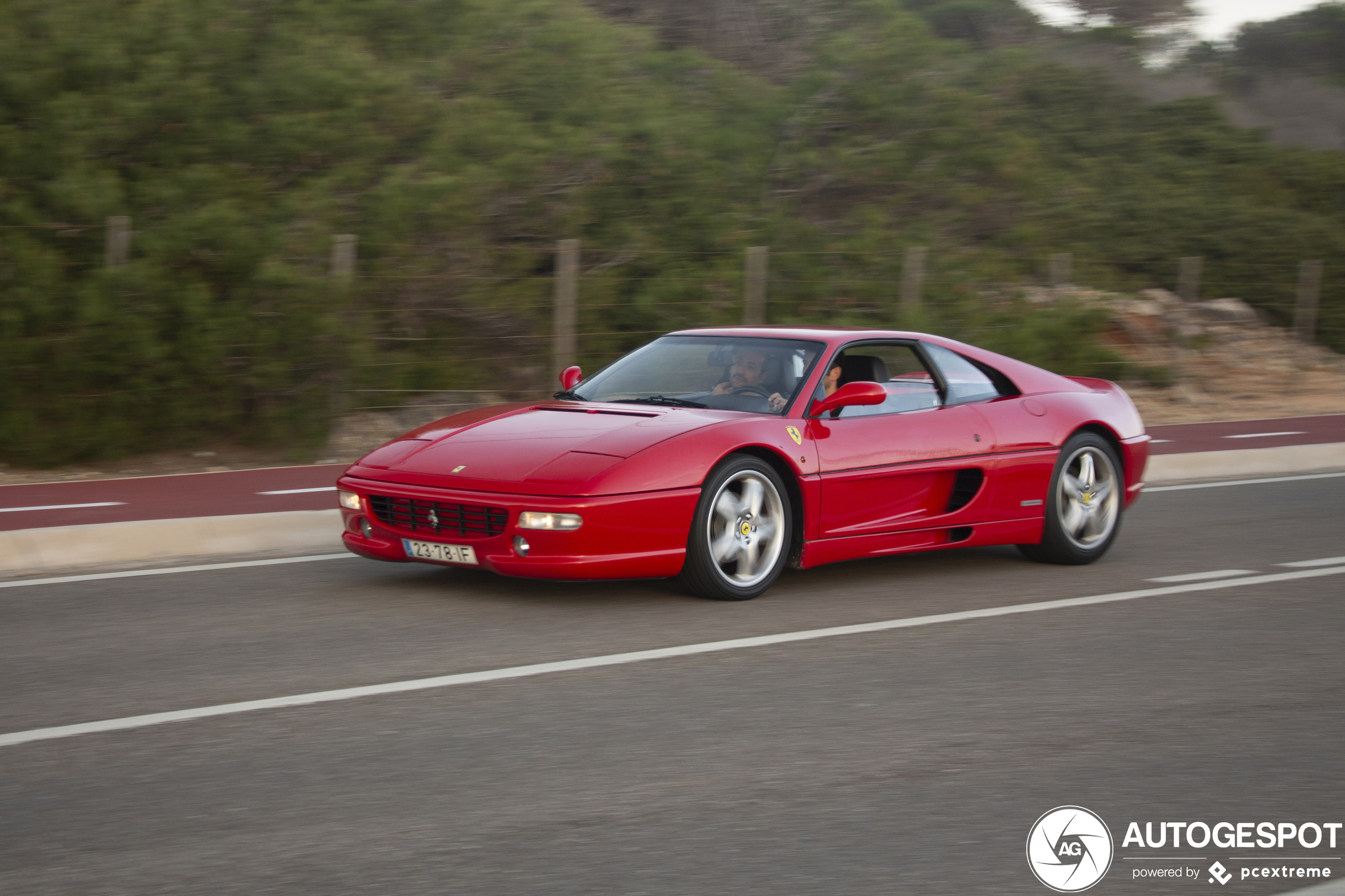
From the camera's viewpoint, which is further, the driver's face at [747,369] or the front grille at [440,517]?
the driver's face at [747,369]

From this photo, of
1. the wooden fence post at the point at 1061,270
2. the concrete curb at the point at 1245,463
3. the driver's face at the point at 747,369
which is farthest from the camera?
the wooden fence post at the point at 1061,270

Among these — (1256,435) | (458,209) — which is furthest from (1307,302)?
(458,209)

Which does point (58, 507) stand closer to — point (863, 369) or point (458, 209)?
point (863, 369)

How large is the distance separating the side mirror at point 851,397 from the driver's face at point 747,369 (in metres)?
0.35

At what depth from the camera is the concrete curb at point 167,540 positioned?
7770mm

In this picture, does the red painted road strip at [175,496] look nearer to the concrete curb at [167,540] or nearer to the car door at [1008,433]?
the concrete curb at [167,540]

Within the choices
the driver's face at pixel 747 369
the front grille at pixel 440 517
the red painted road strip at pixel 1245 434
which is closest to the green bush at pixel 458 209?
the red painted road strip at pixel 1245 434

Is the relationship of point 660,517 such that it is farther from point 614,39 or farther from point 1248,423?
point 614,39

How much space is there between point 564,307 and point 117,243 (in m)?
4.04

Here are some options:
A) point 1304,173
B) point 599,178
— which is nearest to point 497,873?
point 599,178

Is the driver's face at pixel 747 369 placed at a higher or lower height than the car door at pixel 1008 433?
higher

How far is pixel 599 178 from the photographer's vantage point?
704 inches

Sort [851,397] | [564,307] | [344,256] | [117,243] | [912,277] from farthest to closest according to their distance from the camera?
[912,277] < [564,307] < [344,256] < [117,243] < [851,397]

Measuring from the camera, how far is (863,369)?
7.80 metres
